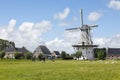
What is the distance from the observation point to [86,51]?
4454 inches

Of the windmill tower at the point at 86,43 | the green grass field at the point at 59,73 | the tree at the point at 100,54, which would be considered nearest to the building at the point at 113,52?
the tree at the point at 100,54

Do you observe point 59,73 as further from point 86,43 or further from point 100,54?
point 100,54

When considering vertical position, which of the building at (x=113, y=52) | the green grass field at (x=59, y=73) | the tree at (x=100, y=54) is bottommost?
the green grass field at (x=59, y=73)

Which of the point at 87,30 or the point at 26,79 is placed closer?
the point at 26,79

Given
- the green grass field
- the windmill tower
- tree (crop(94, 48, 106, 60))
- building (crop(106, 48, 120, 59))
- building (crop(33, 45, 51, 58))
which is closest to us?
the green grass field

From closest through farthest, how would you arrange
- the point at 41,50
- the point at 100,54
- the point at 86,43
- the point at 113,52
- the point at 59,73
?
1. the point at 59,73
2. the point at 86,43
3. the point at 100,54
4. the point at 113,52
5. the point at 41,50

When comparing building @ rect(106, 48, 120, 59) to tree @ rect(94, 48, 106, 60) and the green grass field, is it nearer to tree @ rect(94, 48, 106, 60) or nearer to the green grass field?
tree @ rect(94, 48, 106, 60)

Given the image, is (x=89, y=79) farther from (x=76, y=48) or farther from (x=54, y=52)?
(x=54, y=52)

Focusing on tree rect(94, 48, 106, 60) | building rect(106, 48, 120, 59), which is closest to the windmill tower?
tree rect(94, 48, 106, 60)

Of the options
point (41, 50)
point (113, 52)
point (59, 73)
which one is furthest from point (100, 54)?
point (59, 73)

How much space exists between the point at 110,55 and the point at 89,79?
13930 cm

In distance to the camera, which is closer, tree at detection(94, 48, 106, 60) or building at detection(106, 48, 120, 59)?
tree at detection(94, 48, 106, 60)

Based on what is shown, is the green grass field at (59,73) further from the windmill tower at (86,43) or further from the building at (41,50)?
the building at (41,50)

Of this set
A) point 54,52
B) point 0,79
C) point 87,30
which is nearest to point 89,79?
point 0,79
